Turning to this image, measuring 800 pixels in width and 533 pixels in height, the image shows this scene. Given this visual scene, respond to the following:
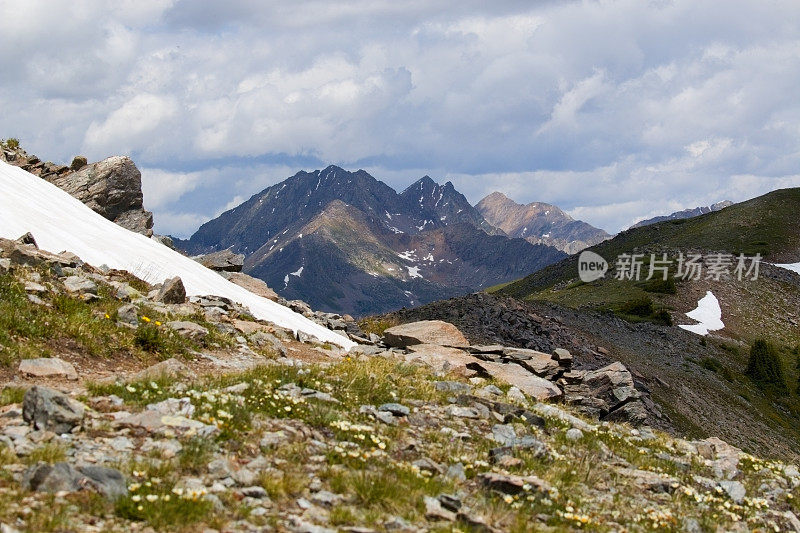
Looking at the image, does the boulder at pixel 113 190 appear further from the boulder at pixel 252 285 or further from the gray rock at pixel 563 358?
the gray rock at pixel 563 358

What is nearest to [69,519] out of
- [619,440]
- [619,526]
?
[619,526]

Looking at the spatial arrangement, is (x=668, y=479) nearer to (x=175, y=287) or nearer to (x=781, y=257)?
(x=175, y=287)

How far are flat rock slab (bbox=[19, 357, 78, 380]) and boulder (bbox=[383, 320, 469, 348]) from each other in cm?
1635

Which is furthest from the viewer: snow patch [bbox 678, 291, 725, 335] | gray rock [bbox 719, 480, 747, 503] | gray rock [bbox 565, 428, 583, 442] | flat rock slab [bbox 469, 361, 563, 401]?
snow patch [bbox 678, 291, 725, 335]

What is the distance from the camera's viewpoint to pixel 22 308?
1435cm

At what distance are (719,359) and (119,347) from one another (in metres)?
68.7

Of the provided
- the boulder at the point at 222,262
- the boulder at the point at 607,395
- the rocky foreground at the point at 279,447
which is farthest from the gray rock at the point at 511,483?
the boulder at the point at 222,262

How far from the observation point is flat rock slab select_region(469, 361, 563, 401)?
66.4ft

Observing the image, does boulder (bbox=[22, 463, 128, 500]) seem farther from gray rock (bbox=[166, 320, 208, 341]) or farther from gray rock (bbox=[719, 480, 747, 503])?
gray rock (bbox=[719, 480, 747, 503])

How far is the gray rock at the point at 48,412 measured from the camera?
8773mm

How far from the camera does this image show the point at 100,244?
25.7 metres

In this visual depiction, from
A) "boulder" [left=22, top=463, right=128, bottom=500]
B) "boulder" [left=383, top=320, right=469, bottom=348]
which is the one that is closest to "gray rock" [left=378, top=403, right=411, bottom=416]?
"boulder" [left=22, top=463, right=128, bottom=500]

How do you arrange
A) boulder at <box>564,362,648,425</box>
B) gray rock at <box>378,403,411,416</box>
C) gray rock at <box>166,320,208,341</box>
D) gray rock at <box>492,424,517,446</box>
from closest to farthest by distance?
gray rock at <box>492,424,517,446</box> → gray rock at <box>378,403,411,416</box> → gray rock at <box>166,320,208,341</box> → boulder at <box>564,362,648,425</box>

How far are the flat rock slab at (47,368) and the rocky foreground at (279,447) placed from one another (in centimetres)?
4
